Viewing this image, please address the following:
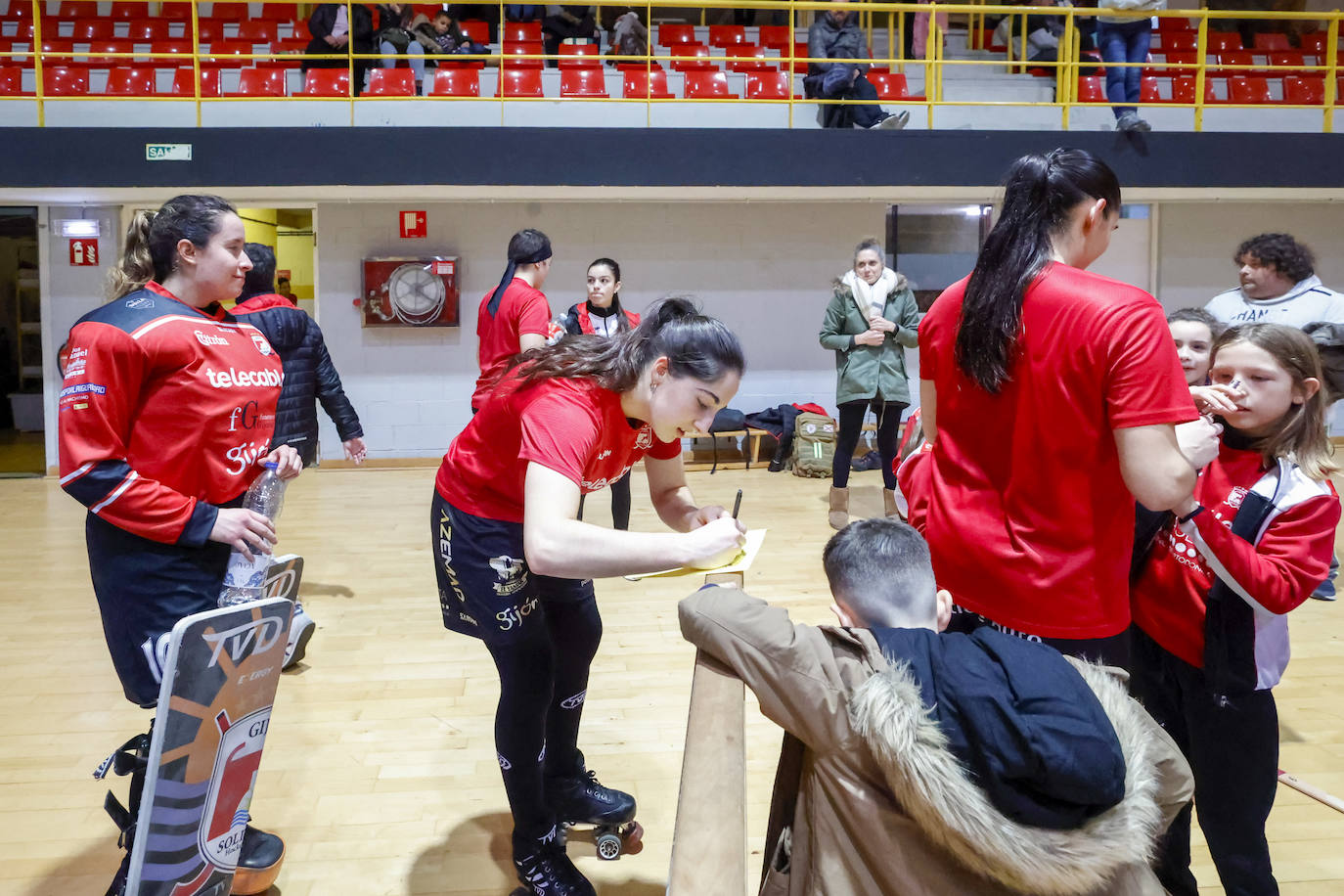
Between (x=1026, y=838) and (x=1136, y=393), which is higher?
(x=1136, y=393)

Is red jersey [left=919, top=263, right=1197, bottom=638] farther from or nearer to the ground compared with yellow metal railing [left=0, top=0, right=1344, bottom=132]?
nearer to the ground

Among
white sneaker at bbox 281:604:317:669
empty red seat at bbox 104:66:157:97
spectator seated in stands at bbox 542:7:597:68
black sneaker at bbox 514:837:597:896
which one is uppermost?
spectator seated in stands at bbox 542:7:597:68

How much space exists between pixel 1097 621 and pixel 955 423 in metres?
0.38

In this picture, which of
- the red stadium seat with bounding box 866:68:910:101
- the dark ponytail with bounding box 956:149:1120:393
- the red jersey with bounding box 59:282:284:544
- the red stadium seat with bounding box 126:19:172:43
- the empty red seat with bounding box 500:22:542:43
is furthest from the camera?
the empty red seat with bounding box 500:22:542:43

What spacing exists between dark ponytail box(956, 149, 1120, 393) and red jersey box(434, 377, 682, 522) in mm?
636

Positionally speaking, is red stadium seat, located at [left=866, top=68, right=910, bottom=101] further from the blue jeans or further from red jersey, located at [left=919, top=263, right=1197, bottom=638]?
red jersey, located at [left=919, top=263, right=1197, bottom=638]

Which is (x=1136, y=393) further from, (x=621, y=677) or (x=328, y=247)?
(x=328, y=247)

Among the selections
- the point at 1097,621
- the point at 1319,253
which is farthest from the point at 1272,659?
the point at 1319,253

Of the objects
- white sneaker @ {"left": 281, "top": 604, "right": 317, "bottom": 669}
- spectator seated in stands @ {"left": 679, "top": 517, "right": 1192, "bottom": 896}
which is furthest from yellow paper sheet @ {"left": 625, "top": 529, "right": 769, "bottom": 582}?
white sneaker @ {"left": 281, "top": 604, "right": 317, "bottom": 669}

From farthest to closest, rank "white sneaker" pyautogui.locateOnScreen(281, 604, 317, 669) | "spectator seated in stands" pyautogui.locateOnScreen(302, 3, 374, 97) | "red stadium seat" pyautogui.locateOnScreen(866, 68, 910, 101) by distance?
"red stadium seat" pyautogui.locateOnScreen(866, 68, 910, 101)
"spectator seated in stands" pyautogui.locateOnScreen(302, 3, 374, 97)
"white sneaker" pyautogui.locateOnScreen(281, 604, 317, 669)

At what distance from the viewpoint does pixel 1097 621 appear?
1.55 metres

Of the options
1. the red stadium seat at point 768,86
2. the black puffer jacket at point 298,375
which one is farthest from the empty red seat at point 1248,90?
the black puffer jacket at point 298,375

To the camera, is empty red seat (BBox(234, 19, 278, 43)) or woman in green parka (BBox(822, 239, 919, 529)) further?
empty red seat (BBox(234, 19, 278, 43))

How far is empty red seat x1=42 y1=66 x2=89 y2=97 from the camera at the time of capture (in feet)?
28.3
